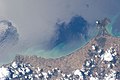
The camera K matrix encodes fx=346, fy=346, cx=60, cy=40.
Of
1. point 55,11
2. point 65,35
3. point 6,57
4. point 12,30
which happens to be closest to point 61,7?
point 55,11

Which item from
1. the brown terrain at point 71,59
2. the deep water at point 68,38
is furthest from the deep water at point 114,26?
the deep water at point 68,38

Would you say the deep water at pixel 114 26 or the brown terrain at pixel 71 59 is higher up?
the deep water at pixel 114 26

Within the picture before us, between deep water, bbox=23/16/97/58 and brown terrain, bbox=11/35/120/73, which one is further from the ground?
deep water, bbox=23/16/97/58

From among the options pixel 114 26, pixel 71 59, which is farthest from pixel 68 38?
pixel 114 26

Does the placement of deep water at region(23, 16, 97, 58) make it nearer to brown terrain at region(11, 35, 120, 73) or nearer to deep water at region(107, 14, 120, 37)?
brown terrain at region(11, 35, 120, 73)

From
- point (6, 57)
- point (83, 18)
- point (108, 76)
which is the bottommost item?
point (108, 76)

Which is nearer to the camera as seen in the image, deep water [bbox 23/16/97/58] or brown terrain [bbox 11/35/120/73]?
deep water [bbox 23/16/97/58]

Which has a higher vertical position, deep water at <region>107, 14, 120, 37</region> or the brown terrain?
deep water at <region>107, 14, 120, 37</region>

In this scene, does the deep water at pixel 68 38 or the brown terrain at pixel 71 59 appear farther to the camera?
the brown terrain at pixel 71 59

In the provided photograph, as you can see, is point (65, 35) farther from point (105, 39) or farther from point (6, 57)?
point (6, 57)

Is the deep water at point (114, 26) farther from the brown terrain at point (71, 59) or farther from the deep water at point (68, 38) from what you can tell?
the deep water at point (68, 38)

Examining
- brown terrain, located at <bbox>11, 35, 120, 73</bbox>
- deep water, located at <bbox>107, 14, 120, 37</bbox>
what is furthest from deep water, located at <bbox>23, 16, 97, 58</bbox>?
deep water, located at <bbox>107, 14, 120, 37</bbox>
